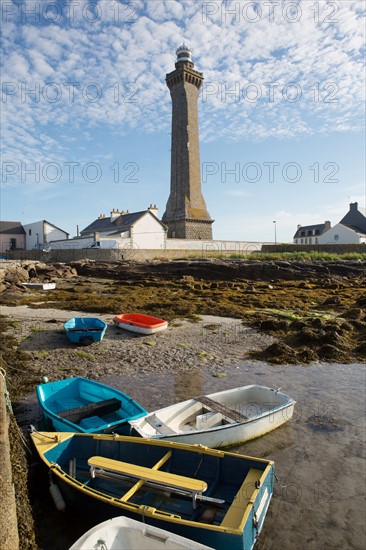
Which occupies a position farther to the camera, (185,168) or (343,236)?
(343,236)

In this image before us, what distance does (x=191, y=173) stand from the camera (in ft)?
178

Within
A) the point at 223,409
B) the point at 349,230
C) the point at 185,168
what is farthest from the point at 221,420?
the point at 349,230

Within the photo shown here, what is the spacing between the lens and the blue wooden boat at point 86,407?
5395 mm

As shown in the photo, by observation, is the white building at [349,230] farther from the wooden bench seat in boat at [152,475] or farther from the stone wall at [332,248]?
the wooden bench seat in boat at [152,475]

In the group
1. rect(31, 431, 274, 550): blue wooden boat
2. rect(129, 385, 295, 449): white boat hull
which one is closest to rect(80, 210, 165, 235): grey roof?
rect(129, 385, 295, 449): white boat hull

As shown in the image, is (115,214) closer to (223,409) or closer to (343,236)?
(343,236)

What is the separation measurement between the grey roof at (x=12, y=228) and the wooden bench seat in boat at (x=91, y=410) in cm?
6041

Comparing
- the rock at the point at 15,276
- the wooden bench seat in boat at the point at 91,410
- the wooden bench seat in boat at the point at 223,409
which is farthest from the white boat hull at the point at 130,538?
the rock at the point at 15,276

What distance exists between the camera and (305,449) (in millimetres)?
5941

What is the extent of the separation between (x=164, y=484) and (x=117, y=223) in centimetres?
5068

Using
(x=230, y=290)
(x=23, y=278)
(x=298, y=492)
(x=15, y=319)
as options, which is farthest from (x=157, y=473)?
(x=23, y=278)

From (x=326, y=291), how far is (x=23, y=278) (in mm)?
20386

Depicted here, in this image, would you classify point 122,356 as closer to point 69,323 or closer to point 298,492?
point 69,323

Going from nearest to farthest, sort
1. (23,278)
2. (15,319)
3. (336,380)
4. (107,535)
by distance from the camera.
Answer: (107,535), (336,380), (15,319), (23,278)
